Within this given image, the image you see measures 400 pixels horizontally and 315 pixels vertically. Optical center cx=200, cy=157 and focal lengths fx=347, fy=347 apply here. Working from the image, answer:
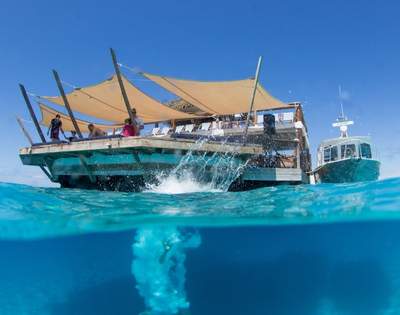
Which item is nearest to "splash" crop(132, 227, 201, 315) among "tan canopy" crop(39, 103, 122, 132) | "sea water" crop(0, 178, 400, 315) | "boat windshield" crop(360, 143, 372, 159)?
"sea water" crop(0, 178, 400, 315)

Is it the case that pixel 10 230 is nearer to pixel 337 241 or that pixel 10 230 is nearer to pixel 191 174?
pixel 191 174

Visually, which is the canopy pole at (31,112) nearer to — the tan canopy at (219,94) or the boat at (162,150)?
the boat at (162,150)

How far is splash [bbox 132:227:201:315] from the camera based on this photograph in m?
9.05

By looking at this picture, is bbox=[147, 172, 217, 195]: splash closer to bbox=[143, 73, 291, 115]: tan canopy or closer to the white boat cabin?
bbox=[143, 73, 291, 115]: tan canopy

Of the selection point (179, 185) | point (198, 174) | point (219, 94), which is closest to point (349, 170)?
point (219, 94)

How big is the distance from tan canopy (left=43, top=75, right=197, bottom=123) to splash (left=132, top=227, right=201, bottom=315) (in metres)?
7.90

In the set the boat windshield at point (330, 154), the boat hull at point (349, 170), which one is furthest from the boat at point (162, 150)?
the boat windshield at point (330, 154)

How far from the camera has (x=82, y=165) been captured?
493 inches

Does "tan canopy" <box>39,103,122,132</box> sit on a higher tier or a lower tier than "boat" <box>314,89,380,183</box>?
higher

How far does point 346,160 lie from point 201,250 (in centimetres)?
1088

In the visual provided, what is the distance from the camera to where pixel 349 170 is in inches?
748

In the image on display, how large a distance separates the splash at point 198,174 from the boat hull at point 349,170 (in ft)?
29.7

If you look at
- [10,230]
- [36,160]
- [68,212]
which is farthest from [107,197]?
[36,160]

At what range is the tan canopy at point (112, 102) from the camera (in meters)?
16.9
